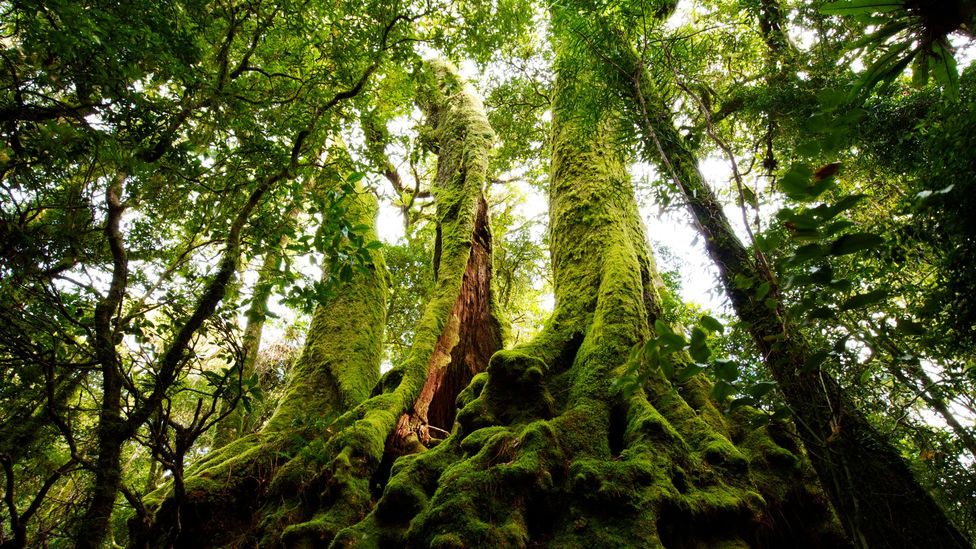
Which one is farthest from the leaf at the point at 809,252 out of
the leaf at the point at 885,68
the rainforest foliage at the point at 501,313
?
the leaf at the point at 885,68

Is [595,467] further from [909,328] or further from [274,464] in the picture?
[274,464]

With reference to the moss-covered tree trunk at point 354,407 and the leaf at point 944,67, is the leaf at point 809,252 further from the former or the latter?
the moss-covered tree trunk at point 354,407

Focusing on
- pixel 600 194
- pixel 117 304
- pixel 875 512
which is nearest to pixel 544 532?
pixel 875 512

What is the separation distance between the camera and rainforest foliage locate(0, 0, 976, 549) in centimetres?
186

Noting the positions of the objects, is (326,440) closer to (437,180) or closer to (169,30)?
(169,30)

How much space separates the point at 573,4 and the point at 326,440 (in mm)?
4627

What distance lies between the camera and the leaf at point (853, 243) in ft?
3.77

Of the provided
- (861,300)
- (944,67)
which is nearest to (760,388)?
(861,300)

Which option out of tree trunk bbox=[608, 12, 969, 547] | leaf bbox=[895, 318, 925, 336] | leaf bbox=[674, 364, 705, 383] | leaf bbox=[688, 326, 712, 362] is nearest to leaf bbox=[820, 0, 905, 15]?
tree trunk bbox=[608, 12, 969, 547]

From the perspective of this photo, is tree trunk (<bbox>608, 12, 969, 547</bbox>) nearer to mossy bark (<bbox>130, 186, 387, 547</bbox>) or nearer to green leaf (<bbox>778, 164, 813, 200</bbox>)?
green leaf (<bbox>778, 164, 813, 200</bbox>)

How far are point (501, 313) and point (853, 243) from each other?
192 inches

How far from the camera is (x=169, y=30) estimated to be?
10.3ft

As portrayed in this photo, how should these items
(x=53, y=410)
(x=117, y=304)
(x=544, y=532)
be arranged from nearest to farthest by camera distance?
(x=53, y=410) → (x=544, y=532) → (x=117, y=304)

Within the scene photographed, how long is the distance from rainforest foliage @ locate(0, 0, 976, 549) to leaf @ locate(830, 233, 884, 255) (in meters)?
0.01
